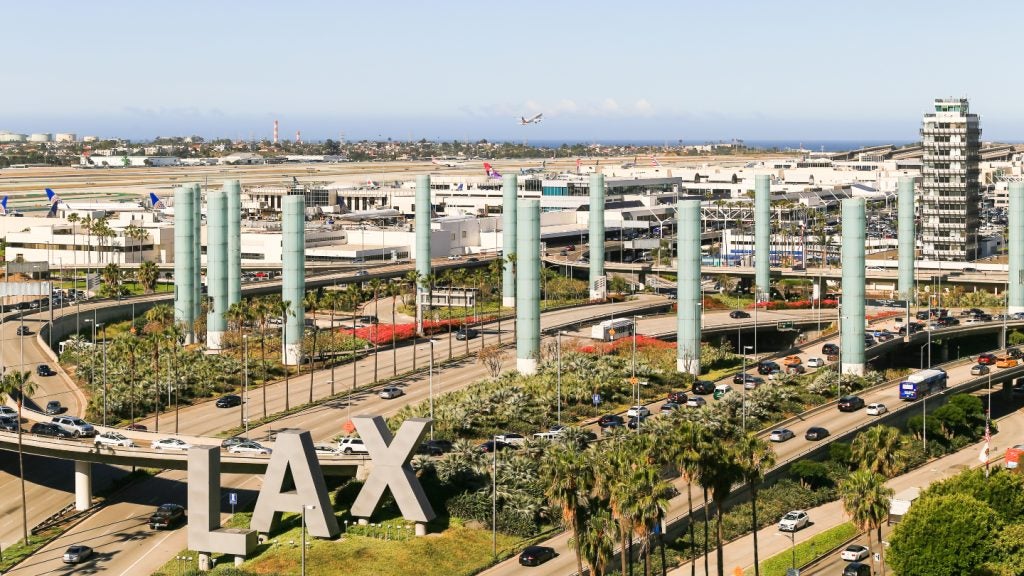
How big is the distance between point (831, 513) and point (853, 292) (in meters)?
45.6

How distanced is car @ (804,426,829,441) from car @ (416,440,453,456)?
26.6 metres

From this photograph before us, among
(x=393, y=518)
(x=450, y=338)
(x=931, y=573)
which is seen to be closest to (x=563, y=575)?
(x=393, y=518)

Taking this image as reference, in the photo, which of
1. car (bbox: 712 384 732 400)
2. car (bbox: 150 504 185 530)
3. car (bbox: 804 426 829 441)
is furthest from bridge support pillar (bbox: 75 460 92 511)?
car (bbox: 804 426 829 441)

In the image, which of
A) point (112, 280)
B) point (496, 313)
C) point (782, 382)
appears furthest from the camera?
point (112, 280)

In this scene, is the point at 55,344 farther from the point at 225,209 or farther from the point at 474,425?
the point at 474,425

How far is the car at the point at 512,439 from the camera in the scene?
9924 cm

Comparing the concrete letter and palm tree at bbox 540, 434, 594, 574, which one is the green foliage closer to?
palm tree at bbox 540, 434, 594, 574

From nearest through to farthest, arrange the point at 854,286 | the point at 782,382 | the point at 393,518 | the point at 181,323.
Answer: the point at 393,518 < the point at 782,382 < the point at 854,286 < the point at 181,323

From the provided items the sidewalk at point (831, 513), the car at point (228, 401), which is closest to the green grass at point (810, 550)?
the sidewalk at point (831, 513)

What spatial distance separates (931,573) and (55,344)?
10294cm

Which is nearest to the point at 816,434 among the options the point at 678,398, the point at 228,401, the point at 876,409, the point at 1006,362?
the point at 876,409

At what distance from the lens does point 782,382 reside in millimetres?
122750

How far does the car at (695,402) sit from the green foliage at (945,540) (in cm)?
3683

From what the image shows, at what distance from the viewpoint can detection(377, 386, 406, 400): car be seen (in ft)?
391
